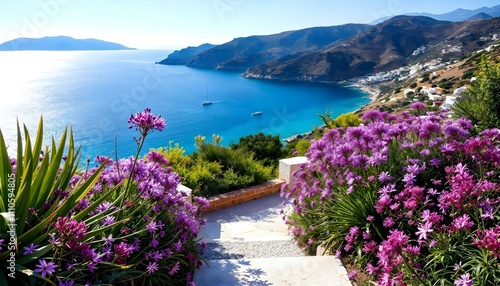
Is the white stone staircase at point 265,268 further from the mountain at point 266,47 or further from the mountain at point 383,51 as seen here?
the mountain at point 266,47

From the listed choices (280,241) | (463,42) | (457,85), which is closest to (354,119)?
(280,241)

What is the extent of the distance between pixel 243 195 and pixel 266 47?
154576mm

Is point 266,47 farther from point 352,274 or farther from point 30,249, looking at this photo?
point 30,249

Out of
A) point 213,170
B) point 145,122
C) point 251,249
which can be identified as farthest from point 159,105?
point 145,122

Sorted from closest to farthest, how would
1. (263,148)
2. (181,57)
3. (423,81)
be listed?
1. (263,148)
2. (423,81)
3. (181,57)

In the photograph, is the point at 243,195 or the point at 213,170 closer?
the point at 243,195

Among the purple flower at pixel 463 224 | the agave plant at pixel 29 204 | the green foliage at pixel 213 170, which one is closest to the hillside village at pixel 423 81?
the green foliage at pixel 213 170

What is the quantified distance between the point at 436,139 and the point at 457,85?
5207 cm

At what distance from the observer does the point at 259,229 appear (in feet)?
16.4

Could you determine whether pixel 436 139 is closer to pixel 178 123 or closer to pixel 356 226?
pixel 356 226

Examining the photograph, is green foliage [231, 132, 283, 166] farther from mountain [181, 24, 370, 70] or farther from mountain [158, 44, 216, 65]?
mountain [158, 44, 216, 65]

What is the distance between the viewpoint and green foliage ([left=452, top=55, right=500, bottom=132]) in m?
5.38

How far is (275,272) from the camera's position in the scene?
2.94 meters

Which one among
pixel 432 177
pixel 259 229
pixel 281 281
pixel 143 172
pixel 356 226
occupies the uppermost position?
pixel 143 172
